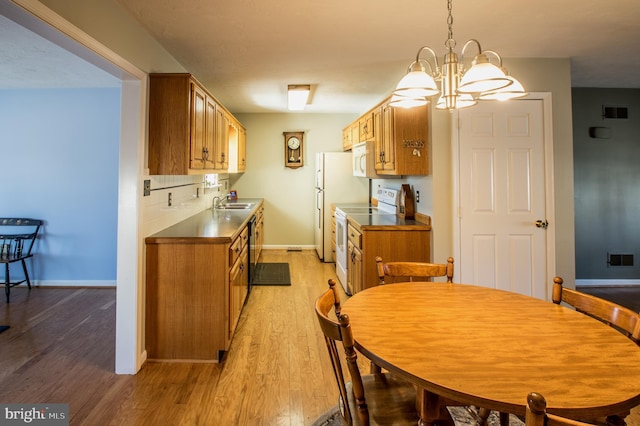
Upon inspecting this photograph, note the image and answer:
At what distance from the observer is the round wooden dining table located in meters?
0.90

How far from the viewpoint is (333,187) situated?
5.60 metres

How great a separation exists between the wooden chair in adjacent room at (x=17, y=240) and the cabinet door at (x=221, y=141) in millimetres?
2332

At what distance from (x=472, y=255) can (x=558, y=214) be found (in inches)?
33.9

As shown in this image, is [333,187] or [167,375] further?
[333,187]

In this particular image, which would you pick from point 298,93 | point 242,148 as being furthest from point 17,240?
point 298,93

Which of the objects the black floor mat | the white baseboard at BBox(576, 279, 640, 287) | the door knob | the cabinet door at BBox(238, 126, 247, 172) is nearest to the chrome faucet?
the cabinet door at BBox(238, 126, 247, 172)

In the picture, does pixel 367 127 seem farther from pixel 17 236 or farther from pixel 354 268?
pixel 17 236

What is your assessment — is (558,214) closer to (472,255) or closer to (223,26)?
(472,255)

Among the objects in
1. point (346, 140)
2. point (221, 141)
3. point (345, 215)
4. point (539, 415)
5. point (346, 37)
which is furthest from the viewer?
point (346, 140)

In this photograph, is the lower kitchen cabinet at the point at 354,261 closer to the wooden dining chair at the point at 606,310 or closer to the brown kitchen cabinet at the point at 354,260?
the brown kitchen cabinet at the point at 354,260

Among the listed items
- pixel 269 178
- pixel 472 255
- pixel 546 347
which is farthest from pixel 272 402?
pixel 269 178

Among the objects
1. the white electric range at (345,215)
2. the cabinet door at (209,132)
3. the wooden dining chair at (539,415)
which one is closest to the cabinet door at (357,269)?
the white electric range at (345,215)

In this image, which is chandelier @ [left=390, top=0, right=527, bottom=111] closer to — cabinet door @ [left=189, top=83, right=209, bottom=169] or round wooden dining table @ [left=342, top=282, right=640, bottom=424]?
round wooden dining table @ [left=342, top=282, right=640, bottom=424]

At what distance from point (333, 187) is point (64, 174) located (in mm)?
3547
